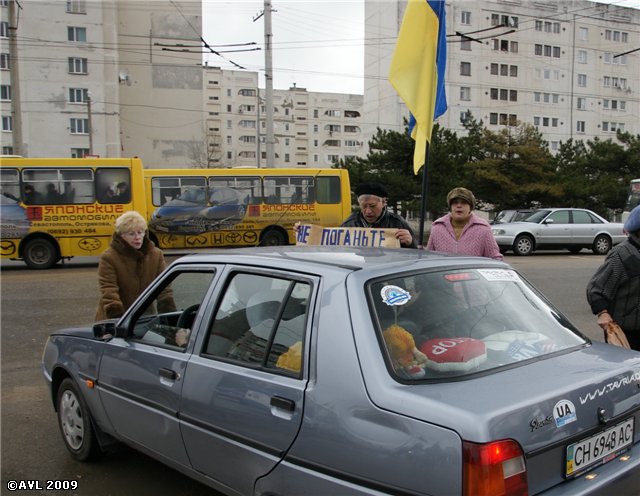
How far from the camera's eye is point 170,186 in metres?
18.8

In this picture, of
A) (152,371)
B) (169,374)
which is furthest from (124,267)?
(169,374)

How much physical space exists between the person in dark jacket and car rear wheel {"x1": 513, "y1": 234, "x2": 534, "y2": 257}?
16.5 meters

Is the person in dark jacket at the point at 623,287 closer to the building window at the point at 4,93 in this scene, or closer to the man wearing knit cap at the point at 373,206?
the man wearing knit cap at the point at 373,206

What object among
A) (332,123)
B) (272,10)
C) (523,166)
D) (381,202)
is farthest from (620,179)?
(332,123)

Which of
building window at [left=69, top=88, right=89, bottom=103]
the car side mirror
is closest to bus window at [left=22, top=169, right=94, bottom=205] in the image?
the car side mirror

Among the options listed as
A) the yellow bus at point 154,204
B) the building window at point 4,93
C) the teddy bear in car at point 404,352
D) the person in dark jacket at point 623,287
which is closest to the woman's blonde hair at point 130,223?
the teddy bear in car at point 404,352

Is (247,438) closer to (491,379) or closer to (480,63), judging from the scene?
(491,379)

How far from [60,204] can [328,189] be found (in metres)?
8.76

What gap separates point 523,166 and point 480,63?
35480mm

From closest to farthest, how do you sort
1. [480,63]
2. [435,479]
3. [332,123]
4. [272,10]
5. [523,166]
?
[435,479]
[272,10]
[523,166]
[480,63]
[332,123]

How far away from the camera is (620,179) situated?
109 ft

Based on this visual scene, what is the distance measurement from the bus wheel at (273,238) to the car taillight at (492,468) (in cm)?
1769

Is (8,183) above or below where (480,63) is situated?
below

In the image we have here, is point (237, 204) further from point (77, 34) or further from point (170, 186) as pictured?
point (77, 34)
